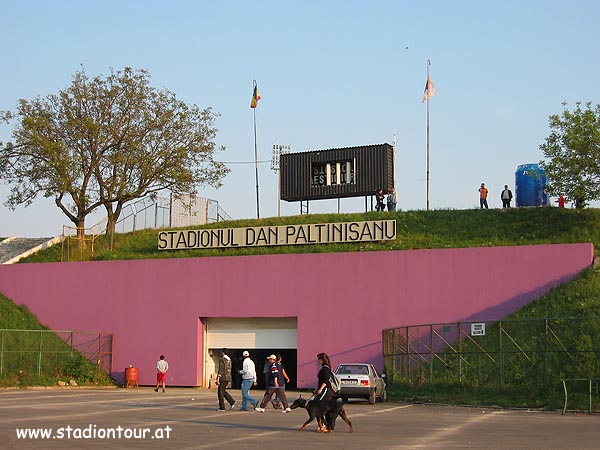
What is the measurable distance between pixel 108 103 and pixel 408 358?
1106 inches

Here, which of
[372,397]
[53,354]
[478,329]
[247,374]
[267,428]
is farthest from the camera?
[53,354]

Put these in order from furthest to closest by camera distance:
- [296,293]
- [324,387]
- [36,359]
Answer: [36,359] < [296,293] < [324,387]

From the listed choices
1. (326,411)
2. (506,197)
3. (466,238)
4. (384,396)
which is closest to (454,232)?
(466,238)

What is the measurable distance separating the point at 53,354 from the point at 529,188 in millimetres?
26687

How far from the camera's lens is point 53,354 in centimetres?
4119

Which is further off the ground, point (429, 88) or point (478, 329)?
point (429, 88)

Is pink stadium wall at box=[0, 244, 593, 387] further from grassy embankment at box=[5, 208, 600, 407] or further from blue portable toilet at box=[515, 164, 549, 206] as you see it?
blue portable toilet at box=[515, 164, 549, 206]

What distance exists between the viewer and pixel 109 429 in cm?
1809

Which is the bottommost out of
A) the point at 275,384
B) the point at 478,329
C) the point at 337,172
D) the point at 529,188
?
the point at 275,384

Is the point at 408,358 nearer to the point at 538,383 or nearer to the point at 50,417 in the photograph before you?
the point at 538,383

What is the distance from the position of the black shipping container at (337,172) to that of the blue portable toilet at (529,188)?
718cm

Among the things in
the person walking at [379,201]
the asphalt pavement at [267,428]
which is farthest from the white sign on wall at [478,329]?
the person walking at [379,201]

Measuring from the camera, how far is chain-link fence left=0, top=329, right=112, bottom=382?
39125mm

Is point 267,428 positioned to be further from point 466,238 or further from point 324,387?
point 466,238
